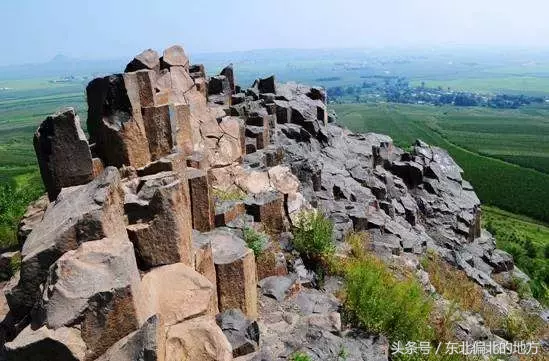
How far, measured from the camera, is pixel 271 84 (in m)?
25.4

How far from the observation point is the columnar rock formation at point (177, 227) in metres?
5.62

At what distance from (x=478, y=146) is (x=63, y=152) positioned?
123 metres

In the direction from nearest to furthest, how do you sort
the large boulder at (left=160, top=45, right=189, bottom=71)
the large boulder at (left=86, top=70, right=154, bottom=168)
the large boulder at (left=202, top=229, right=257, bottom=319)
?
the large boulder at (left=202, top=229, right=257, bottom=319) → the large boulder at (left=86, top=70, right=154, bottom=168) → the large boulder at (left=160, top=45, right=189, bottom=71)

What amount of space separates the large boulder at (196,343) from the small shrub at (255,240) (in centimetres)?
394

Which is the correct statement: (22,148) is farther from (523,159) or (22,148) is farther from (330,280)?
(330,280)

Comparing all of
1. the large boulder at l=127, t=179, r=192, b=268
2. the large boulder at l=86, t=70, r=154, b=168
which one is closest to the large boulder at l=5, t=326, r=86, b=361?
the large boulder at l=127, t=179, r=192, b=268

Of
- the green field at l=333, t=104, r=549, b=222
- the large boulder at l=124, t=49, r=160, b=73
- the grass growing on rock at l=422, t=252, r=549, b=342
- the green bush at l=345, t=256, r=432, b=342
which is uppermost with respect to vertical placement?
the large boulder at l=124, t=49, r=160, b=73

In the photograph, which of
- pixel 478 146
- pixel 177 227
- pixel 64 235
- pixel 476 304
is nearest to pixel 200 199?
pixel 177 227

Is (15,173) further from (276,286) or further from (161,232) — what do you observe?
(161,232)

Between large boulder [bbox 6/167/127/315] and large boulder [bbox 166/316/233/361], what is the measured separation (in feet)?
4.92

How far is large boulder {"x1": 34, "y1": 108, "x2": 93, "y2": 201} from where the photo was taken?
9.02 metres

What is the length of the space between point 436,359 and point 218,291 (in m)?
3.82

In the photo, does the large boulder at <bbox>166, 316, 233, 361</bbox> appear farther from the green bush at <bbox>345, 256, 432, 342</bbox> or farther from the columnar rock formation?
the green bush at <bbox>345, 256, 432, 342</bbox>

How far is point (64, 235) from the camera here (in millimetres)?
6391
